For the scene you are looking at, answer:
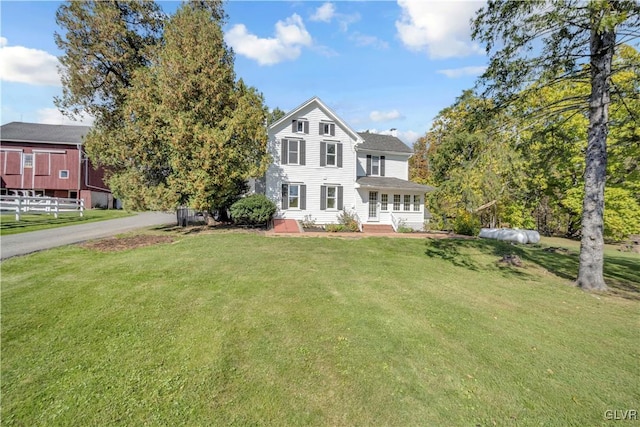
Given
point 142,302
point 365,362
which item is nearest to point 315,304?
point 365,362

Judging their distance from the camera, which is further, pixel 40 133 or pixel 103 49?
pixel 40 133

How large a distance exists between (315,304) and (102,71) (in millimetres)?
18653

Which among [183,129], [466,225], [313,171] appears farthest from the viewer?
[313,171]

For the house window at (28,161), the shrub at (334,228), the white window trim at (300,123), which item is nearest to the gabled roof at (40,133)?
the house window at (28,161)

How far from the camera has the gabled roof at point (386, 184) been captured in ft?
63.8

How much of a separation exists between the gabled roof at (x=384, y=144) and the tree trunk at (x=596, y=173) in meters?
14.4

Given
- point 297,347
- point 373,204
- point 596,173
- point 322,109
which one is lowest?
point 297,347

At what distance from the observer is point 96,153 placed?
15484mm

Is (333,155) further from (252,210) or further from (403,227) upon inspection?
(252,210)

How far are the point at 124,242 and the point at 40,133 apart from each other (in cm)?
2879

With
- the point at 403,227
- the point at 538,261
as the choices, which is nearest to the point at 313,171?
the point at 403,227

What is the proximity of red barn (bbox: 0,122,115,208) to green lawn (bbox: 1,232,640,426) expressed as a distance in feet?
87.2

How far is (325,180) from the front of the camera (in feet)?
64.4

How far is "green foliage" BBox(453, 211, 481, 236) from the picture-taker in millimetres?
19062
